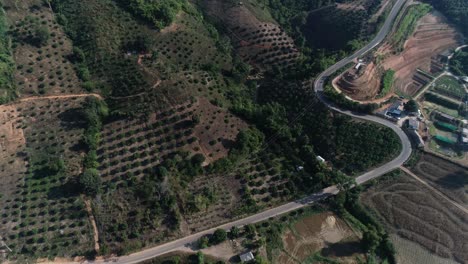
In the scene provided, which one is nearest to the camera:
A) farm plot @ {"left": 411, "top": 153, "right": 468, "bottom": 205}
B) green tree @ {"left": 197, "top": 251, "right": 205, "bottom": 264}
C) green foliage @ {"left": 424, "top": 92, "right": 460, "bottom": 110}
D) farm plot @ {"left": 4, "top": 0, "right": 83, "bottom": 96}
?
green tree @ {"left": 197, "top": 251, "right": 205, "bottom": 264}

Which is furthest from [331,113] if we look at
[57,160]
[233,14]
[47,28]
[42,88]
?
[47,28]

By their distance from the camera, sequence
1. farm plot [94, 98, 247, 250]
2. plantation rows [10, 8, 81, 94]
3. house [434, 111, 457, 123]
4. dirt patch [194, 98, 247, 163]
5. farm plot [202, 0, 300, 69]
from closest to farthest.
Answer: farm plot [94, 98, 247, 250] < dirt patch [194, 98, 247, 163] < plantation rows [10, 8, 81, 94] < house [434, 111, 457, 123] < farm plot [202, 0, 300, 69]

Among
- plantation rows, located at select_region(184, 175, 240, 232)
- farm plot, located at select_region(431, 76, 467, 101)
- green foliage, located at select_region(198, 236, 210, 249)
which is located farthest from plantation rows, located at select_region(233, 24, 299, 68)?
green foliage, located at select_region(198, 236, 210, 249)

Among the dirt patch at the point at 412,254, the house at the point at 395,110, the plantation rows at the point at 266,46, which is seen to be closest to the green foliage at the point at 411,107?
the house at the point at 395,110

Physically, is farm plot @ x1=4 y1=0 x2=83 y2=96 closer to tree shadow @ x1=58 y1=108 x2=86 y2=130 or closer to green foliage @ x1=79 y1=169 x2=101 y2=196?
A: tree shadow @ x1=58 y1=108 x2=86 y2=130

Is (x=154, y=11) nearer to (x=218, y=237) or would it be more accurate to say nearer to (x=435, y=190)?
(x=218, y=237)

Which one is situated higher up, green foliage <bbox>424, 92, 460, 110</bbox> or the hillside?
green foliage <bbox>424, 92, 460, 110</bbox>

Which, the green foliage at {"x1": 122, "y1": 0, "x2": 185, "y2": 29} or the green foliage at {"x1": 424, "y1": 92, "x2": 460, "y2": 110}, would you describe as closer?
the green foliage at {"x1": 424, "y1": 92, "x2": 460, "y2": 110}
